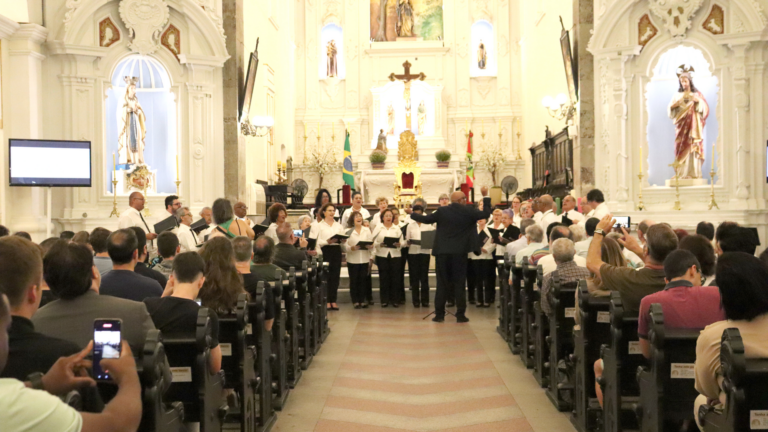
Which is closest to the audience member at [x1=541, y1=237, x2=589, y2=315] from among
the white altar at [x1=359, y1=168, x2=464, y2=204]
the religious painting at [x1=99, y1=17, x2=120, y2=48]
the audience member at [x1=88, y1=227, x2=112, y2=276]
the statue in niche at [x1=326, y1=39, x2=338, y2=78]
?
the audience member at [x1=88, y1=227, x2=112, y2=276]

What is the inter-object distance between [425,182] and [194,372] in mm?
18795

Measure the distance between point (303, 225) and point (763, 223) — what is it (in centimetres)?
769

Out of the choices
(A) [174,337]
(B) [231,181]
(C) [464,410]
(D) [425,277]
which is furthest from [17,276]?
(B) [231,181]

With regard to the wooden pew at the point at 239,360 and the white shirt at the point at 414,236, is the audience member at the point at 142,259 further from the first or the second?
the white shirt at the point at 414,236

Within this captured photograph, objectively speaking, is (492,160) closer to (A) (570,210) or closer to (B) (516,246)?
(A) (570,210)

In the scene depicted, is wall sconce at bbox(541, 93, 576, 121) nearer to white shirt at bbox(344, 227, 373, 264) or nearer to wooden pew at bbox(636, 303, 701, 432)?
white shirt at bbox(344, 227, 373, 264)

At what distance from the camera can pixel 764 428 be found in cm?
312

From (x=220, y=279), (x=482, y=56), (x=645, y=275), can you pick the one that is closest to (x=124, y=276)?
(x=220, y=279)

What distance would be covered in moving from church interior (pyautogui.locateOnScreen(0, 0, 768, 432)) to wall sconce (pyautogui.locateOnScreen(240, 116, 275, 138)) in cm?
6

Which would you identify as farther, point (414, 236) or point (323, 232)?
point (414, 236)

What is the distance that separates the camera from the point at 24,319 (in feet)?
8.94

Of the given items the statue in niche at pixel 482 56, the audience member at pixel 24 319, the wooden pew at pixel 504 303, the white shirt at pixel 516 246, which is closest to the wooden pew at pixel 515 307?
the wooden pew at pixel 504 303

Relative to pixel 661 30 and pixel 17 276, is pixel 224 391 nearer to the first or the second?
pixel 17 276

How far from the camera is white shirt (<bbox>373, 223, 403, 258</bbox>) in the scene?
12312mm
